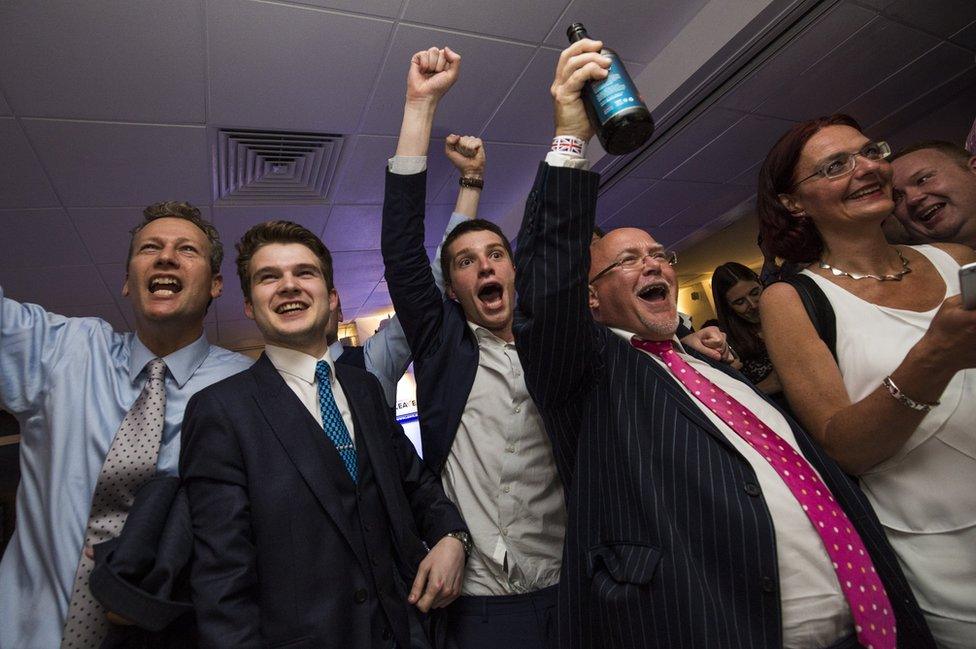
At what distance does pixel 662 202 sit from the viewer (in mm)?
4277

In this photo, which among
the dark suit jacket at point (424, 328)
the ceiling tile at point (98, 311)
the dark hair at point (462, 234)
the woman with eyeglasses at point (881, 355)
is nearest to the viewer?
the woman with eyeglasses at point (881, 355)

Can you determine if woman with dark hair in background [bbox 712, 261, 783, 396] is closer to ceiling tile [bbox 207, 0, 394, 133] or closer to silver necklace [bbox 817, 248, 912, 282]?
silver necklace [bbox 817, 248, 912, 282]

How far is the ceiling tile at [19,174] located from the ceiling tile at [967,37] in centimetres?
502

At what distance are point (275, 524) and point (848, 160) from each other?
1614 millimetres

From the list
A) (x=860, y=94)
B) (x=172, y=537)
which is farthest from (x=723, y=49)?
(x=172, y=537)

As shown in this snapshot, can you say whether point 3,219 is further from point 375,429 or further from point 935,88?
point 935,88

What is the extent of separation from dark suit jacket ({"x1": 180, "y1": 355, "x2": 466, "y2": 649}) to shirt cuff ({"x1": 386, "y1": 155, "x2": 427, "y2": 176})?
709 mm

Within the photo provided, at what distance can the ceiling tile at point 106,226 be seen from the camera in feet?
10.4

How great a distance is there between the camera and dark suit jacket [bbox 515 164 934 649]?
85 cm

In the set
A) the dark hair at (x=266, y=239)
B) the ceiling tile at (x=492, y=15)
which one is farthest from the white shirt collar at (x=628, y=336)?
the ceiling tile at (x=492, y=15)

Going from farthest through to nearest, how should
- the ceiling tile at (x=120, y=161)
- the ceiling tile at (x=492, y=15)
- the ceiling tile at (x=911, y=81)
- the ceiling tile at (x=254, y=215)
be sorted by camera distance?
the ceiling tile at (x=254, y=215)
the ceiling tile at (x=911, y=81)
the ceiling tile at (x=120, y=161)
the ceiling tile at (x=492, y=15)

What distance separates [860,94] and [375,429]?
370 centimetres

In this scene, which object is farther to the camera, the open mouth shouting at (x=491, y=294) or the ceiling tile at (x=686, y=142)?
the ceiling tile at (x=686, y=142)

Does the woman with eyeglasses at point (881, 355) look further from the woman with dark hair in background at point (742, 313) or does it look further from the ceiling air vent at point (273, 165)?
the ceiling air vent at point (273, 165)
